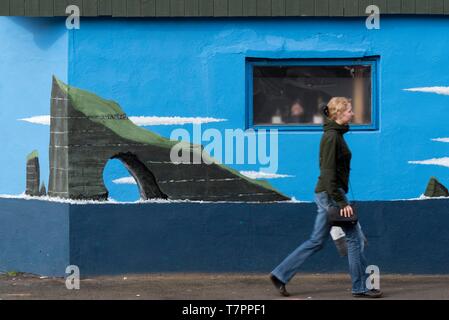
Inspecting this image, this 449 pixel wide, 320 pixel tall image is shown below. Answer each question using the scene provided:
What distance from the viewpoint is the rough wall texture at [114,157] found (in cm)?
1074

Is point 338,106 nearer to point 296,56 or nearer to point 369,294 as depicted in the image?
point 296,56

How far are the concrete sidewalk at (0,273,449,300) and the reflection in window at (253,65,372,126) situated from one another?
1.75m

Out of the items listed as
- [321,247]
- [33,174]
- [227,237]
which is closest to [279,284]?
[321,247]

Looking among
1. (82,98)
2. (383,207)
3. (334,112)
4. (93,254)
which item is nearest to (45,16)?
(82,98)

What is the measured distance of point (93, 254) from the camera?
10750 mm

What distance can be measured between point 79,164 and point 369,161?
124 inches

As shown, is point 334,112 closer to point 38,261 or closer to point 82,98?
point 82,98

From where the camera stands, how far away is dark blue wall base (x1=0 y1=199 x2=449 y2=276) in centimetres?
1077

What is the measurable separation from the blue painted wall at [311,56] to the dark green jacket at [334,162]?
1.42 m

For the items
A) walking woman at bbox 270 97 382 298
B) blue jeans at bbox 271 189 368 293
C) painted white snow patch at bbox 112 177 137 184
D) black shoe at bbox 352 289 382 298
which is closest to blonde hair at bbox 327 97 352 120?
walking woman at bbox 270 97 382 298

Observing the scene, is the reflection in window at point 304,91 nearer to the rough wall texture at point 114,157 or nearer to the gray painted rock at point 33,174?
the rough wall texture at point 114,157

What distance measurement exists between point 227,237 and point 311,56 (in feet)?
7.17

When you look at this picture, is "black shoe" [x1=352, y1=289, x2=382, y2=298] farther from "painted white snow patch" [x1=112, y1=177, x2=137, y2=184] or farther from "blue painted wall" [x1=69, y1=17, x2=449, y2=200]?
"painted white snow patch" [x1=112, y1=177, x2=137, y2=184]

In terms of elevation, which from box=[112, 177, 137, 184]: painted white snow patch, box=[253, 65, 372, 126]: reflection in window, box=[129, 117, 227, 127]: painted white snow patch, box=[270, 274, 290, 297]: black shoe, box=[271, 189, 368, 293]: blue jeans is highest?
box=[253, 65, 372, 126]: reflection in window
